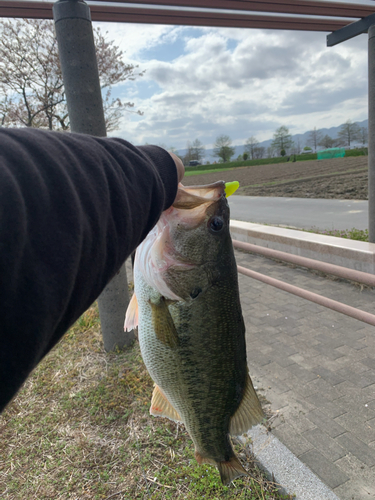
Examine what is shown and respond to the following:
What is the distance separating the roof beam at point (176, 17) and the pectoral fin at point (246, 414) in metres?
4.05

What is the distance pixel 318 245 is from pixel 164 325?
18.7 feet

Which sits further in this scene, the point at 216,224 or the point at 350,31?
the point at 350,31

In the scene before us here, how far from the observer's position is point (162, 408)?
1530 millimetres

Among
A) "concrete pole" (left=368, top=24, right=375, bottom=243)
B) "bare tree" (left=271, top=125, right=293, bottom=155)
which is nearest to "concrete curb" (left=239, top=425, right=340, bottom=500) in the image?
"concrete pole" (left=368, top=24, right=375, bottom=243)

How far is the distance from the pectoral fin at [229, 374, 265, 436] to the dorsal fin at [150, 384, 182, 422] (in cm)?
25

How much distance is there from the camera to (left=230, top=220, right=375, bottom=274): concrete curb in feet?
18.6

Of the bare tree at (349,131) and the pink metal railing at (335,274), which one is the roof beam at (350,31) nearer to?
the pink metal railing at (335,274)

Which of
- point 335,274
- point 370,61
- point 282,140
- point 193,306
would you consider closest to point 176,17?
point 370,61

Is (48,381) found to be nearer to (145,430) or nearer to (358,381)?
(145,430)

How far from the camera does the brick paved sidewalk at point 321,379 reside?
8.66 feet

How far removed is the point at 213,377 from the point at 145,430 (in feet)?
6.41

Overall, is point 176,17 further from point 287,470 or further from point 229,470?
point 287,470

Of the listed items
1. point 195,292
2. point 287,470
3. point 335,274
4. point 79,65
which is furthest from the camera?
point 79,65

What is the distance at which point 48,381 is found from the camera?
380cm
